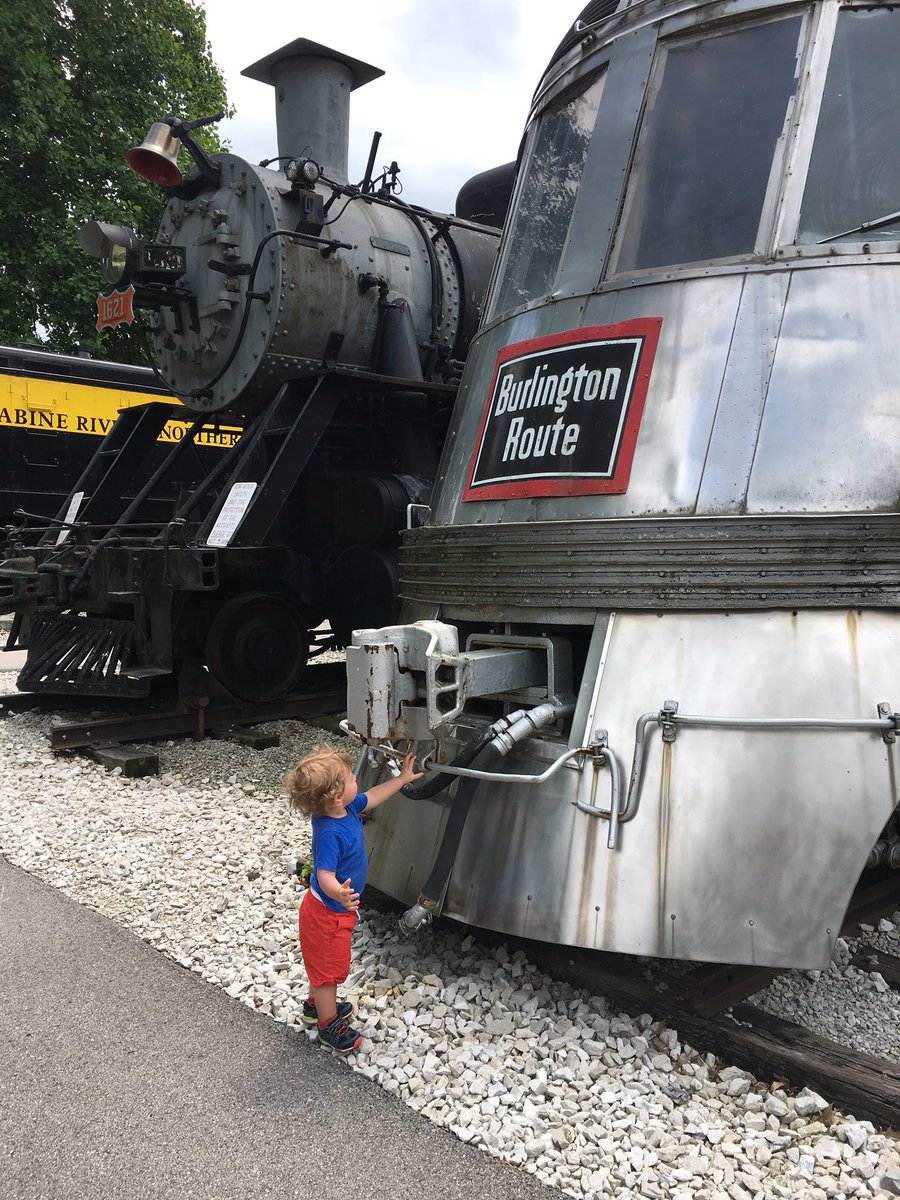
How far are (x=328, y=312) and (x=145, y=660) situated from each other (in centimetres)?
248

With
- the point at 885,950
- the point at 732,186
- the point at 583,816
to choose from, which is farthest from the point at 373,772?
the point at 732,186

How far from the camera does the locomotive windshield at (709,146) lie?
281cm

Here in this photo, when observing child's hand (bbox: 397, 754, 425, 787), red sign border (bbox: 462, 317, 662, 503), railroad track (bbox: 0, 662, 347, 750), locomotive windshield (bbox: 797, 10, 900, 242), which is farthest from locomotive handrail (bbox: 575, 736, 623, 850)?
railroad track (bbox: 0, 662, 347, 750)

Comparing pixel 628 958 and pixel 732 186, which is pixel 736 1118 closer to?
pixel 628 958

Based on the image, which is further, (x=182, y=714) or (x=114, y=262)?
(x=182, y=714)

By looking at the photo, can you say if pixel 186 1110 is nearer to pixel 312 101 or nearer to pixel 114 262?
pixel 114 262

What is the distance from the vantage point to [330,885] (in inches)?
102

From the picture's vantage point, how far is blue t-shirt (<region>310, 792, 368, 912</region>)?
263cm

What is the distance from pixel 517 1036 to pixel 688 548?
4.59 feet

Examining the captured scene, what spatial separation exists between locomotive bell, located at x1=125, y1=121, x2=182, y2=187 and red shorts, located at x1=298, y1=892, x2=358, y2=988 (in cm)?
500

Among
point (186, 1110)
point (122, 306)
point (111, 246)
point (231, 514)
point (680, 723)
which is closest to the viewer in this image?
point (186, 1110)

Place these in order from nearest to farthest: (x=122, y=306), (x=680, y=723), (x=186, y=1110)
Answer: (x=186, y=1110), (x=680, y=723), (x=122, y=306)

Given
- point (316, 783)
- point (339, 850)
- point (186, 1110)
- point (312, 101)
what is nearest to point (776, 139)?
point (316, 783)

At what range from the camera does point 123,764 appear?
5.54m
